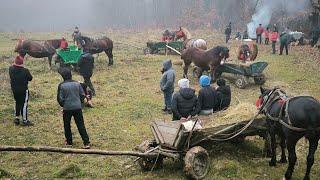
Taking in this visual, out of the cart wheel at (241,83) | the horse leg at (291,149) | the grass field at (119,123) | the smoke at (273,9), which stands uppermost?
the smoke at (273,9)

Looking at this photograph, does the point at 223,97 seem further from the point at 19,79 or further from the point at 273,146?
the point at 19,79

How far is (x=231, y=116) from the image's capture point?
9.03 meters

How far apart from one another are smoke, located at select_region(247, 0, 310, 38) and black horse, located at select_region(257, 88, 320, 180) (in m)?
29.5

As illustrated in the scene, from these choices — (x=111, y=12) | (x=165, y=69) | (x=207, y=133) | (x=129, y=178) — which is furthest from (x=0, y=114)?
(x=111, y=12)

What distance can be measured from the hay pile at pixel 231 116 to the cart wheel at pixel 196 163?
0.76 m

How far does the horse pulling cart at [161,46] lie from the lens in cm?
2641

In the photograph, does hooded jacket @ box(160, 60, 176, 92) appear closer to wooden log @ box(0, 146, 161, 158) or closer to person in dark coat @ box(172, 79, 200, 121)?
person in dark coat @ box(172, 79, 200, 121)

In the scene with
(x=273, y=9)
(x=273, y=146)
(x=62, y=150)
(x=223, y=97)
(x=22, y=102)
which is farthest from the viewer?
(x=273, y=9)

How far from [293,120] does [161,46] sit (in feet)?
65.8

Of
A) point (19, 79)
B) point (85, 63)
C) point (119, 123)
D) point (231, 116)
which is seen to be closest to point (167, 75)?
point (119, 123)

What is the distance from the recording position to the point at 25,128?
39.1 ft

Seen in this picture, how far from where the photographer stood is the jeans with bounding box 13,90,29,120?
1177cm

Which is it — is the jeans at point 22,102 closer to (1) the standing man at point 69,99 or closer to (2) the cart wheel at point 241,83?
(1) the standing man at point 69,99

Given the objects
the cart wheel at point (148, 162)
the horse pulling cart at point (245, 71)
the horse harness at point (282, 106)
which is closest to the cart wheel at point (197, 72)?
the horse pulling cart at point (245, 71)
